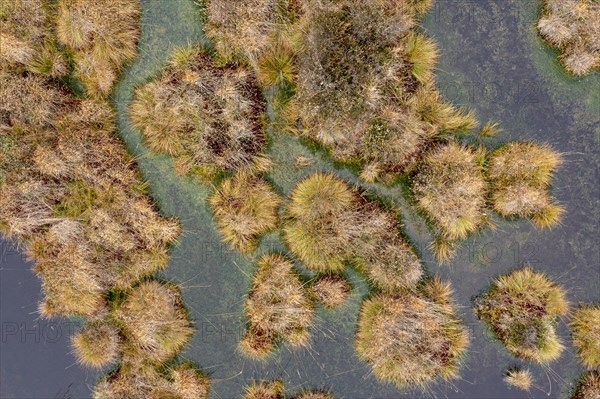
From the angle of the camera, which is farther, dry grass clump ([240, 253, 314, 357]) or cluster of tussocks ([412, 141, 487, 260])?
dry grass clump ([240, 253, 314, 357])

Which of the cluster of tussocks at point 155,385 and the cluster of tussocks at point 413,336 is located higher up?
the cluster of tussocks at point 413,336

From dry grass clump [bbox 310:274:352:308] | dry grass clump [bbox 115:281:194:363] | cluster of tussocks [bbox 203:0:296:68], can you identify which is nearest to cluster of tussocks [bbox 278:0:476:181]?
cluster of tussocks [bbox 203:0:296:68]

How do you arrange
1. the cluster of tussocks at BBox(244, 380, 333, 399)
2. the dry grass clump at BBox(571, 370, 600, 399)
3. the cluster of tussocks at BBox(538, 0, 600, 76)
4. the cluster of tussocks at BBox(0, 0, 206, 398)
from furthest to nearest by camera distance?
the cluster of tussocks at BBox(244, 380, 333, 399), the dry grass clump at BBox(571, 370, 600, 399), the cluster of tussocks at BBox(0, 0, 206, 398), the cluster of tussocks at BBox(538, 0, 600, 76)

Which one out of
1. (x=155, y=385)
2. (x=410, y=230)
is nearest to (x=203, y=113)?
(x=410, y=230)

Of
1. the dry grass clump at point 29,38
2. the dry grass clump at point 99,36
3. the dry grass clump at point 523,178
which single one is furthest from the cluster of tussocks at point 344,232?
the dry grass clump at point 29,38

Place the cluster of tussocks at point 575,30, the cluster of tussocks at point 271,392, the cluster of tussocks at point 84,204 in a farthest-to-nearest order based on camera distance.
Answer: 1. the cluster of tussocks at point 271,392
2. the cluster of tussocks at point 84,204
3. the cluster of tussocks at point 575,30


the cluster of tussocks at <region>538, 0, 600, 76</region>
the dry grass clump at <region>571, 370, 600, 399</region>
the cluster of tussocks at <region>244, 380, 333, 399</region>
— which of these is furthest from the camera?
the cluster of tussocks at <region>244, 380, 333, 399</region>

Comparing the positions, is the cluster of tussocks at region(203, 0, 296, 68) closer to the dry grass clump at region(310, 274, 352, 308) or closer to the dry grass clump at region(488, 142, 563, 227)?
the dry grass clump at region(310, 274, 352, 308)

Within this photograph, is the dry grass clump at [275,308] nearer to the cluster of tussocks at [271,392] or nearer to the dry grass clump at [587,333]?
the cluster of tussocks at [271,392]
